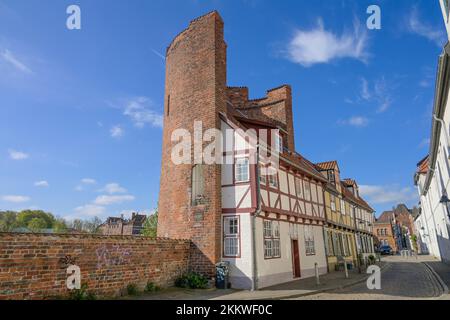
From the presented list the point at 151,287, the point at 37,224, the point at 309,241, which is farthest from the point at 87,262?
the point at 37,224

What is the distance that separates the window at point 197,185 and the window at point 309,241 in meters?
7.62

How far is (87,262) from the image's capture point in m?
9.04

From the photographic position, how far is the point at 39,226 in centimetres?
6625

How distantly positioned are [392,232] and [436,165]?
2067 inches

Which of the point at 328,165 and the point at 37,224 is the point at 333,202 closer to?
the point at 328,165

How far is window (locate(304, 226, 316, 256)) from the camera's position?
57.2 feet

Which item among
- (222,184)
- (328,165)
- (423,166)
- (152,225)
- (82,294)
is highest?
(423,166)

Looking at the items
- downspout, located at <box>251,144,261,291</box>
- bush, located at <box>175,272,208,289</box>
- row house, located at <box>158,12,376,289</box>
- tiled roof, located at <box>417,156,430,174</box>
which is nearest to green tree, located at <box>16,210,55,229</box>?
row house, located at <box>158,12,376,289</box>

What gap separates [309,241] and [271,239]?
196 inches

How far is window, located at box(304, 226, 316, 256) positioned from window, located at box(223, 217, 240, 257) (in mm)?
6505

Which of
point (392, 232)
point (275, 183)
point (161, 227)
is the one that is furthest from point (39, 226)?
point (392, 232)

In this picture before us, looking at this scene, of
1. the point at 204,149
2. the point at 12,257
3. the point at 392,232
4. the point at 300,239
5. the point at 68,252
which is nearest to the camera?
the point at 12,257
